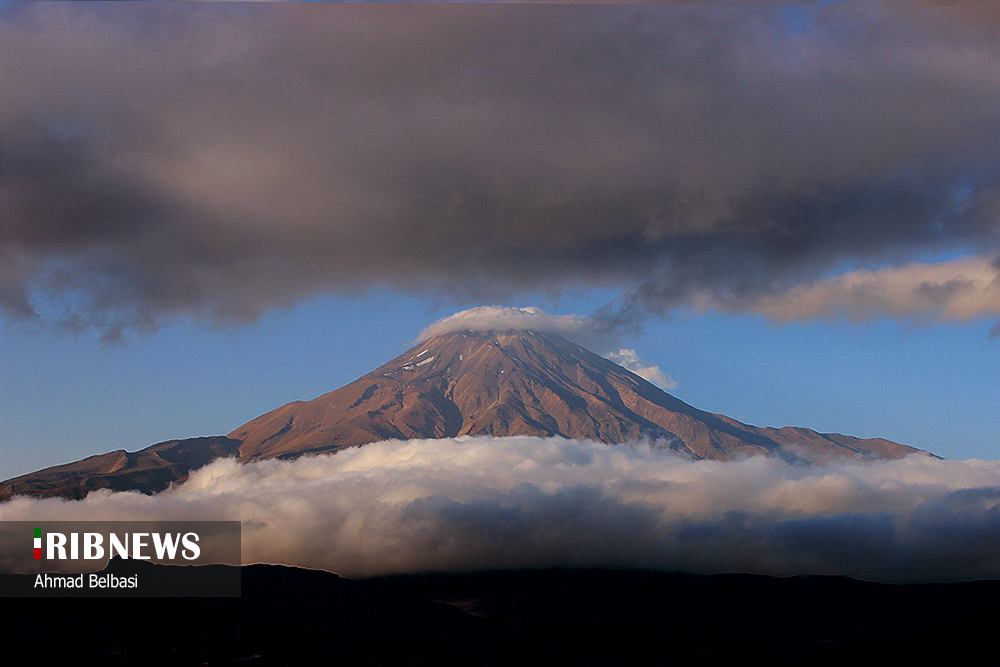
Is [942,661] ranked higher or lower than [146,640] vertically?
lower

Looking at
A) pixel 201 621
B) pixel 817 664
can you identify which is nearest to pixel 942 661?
pixel 817 664

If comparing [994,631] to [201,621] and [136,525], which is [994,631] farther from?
[136,525]

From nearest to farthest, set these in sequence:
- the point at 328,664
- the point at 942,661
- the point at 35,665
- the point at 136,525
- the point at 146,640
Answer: the point at 35,665
the point at 146,640
the point at 942,661
the point at 328,664
the point at 136,525

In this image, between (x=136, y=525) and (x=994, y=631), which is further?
(x=136, y=525)

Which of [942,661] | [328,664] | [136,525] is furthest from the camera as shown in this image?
[136,525]

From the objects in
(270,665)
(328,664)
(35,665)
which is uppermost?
(35,665)

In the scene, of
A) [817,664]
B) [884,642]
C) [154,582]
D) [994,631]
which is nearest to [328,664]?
[154,582]

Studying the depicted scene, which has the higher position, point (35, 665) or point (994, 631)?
point (35, 665)

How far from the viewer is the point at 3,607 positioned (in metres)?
191

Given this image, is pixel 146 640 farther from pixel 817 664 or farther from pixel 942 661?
pixel 817 664

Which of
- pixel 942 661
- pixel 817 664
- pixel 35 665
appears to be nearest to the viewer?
pixel 35 665

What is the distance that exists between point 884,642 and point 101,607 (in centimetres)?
13696

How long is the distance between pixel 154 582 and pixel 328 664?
38699mm

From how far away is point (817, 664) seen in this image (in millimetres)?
147875
